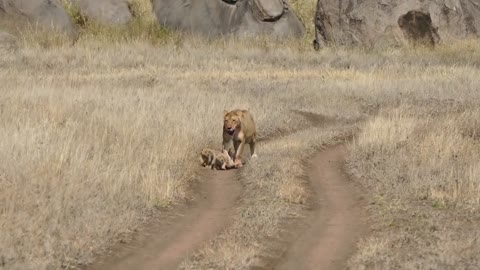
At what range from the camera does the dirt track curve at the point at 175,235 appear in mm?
7160

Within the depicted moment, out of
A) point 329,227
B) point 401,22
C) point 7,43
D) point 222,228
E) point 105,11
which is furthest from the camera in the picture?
point 105,11

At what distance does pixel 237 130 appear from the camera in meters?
12.0

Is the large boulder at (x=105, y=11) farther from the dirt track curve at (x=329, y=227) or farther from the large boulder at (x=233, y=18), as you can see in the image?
the dirt track curve at (x=329, y=227)

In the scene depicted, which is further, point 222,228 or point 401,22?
point 401,22

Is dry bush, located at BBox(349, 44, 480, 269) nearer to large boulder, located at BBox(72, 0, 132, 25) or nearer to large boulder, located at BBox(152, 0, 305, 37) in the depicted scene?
large boulder, located at BBox(152, 0, 305, 37)

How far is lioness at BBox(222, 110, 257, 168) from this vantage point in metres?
11.8

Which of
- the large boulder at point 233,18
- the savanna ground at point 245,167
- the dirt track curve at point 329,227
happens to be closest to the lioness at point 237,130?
the savanna ground at point 245,167

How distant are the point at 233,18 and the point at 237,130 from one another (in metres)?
25.2

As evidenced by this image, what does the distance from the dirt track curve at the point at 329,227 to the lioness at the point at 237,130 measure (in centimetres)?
122

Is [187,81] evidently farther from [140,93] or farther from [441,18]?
[441,18]

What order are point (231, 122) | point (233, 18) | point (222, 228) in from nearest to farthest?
point (222, 228) < point (231, 122) < point (233, 18)

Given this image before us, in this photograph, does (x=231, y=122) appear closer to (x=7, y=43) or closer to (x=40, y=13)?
(x=7, y=43)

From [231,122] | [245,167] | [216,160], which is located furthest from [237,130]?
[245,167]

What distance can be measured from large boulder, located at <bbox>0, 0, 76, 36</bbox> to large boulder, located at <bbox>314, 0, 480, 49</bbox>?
12.2 metres
